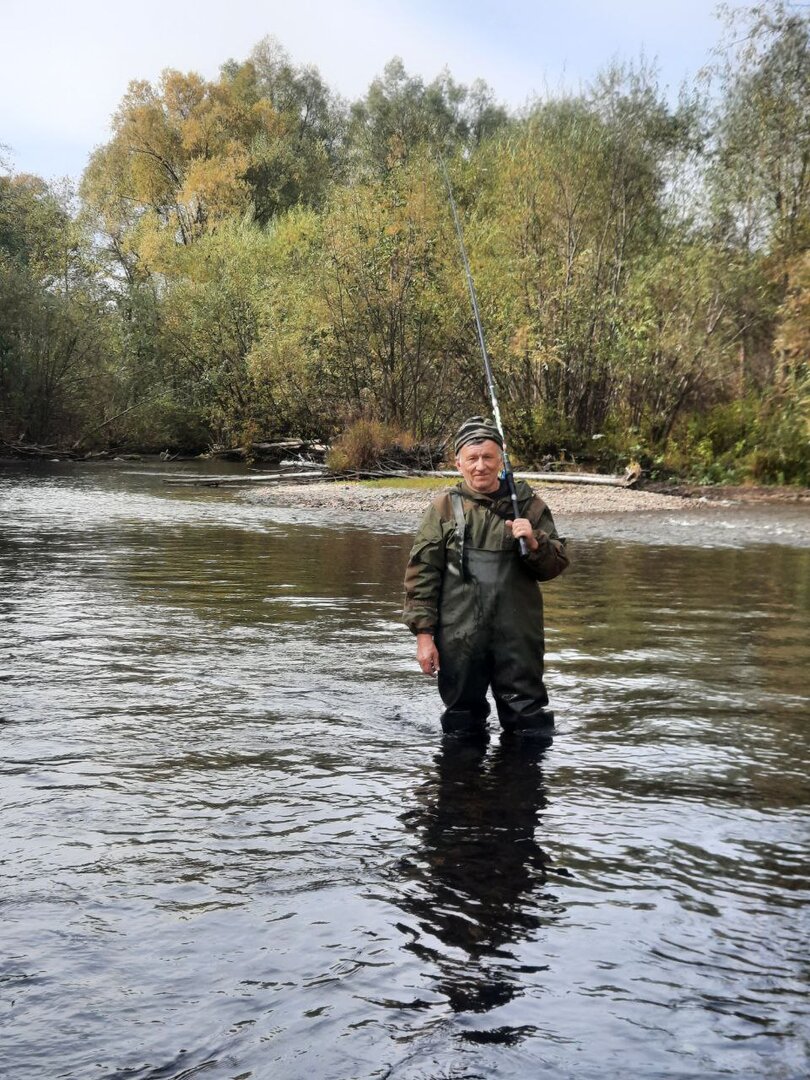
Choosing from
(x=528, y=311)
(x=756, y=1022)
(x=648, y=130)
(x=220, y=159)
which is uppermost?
(x=220, y=159)

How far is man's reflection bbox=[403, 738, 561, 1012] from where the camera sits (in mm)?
3514

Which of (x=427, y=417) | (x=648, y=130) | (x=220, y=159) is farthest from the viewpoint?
(x=220, y=159)

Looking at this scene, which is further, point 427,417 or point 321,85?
point 321,85

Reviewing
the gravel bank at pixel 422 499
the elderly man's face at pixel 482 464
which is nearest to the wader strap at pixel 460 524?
the elderly man's face at pixel 482 464

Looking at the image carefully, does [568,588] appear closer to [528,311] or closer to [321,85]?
[528,311]

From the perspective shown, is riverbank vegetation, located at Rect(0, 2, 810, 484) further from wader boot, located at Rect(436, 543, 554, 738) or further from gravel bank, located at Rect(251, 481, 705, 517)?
wader boot, located at Rect(436, 543, 554, 738)

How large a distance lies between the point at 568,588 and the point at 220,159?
46.5 metres

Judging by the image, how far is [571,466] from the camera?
28531mm

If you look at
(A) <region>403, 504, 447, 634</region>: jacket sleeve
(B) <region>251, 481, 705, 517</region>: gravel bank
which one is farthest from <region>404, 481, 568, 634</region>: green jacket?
(B) <region>251, 481, 705, 517</region>: gravel bank

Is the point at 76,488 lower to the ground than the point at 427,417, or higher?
lower

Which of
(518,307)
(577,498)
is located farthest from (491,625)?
(518,307)

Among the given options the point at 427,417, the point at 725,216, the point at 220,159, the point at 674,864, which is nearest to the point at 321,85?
the point at 220,159

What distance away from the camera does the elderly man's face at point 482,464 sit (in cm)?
591

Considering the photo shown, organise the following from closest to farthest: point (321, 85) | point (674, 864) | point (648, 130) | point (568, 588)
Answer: point (674, 864) → point (568, 588) → point (648, 130) → point (321, 85)
